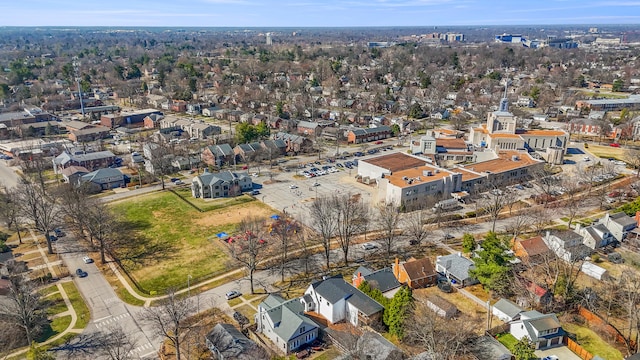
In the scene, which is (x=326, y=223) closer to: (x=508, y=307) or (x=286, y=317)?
(x=286, y=317)

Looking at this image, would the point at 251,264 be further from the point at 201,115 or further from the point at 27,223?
the point at 201,115

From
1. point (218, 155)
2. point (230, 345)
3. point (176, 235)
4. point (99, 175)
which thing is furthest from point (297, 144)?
point (230, 345)

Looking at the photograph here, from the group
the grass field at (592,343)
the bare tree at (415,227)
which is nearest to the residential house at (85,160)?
the bare tree at (415,227)

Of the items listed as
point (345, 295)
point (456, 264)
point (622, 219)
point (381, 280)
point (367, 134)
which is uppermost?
point (367, 134)

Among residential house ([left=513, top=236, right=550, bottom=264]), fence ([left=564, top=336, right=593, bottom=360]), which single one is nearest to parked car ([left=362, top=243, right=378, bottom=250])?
residential house ([left=513, top=236, right=550, bottom=264])

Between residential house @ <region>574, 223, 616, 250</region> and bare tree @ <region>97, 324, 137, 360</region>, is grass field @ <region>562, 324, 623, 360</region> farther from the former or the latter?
bare tree @ <region>97, 324, 137, 360</region>

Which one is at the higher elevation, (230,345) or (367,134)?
(367,134)
